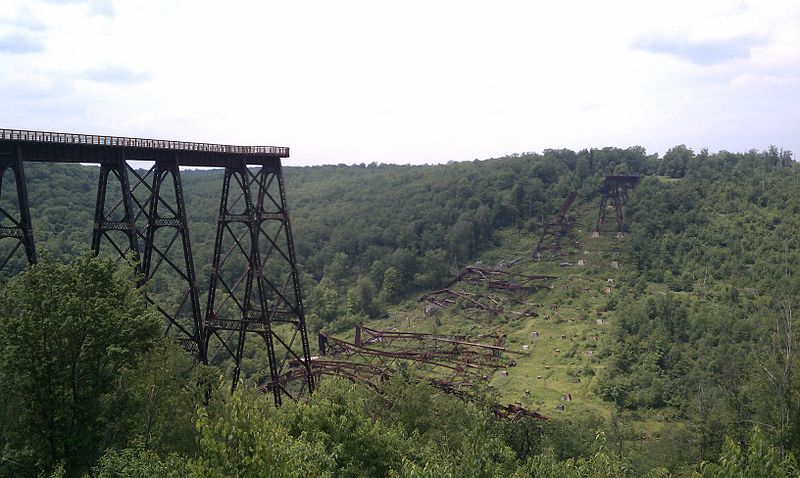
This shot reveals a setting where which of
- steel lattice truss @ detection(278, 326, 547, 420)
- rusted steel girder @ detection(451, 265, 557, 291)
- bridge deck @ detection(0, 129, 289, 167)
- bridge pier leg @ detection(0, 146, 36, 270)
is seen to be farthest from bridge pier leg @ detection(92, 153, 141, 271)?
rusted steel girder @ detection(451, 265, 557, 291)

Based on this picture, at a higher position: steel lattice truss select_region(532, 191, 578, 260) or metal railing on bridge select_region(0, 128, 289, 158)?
metal railing on bridge select_region(0, 128, 289, 158)

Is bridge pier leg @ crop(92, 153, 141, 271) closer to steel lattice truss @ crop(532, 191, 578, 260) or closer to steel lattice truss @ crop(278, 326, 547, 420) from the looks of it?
steel lattice truss @ crop(278, 326, 547, 420)

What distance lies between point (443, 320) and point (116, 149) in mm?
39285

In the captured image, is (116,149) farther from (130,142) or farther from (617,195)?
(617,195)

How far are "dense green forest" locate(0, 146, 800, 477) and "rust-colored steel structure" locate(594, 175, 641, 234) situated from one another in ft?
4.23

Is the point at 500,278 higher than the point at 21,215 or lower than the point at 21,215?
lower

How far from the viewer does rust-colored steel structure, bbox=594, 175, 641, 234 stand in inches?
2520

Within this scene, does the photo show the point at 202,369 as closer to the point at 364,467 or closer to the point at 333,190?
the point at 364,467

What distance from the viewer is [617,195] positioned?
65.0 m

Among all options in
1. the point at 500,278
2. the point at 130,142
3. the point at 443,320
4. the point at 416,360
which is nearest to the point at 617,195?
the point at 500,278

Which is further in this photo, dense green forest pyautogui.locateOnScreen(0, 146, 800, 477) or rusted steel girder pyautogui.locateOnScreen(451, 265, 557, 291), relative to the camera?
rusted steel girder pyautogui.locateOnScreen(451, 265, 557, 291)

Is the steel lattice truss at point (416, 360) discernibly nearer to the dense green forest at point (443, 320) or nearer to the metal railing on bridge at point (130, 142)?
the dense green forest at point (443, 320)

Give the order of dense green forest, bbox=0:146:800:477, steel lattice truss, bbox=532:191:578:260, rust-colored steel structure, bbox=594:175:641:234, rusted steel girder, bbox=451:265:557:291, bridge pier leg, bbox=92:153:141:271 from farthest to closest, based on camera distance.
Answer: steel lattice truss, bbox=532:191:578:260, rust-colored steel structure, bbox=594:175:641:234, rusted steel girder, bbox=451:265:557:291, bridge pier leg, bbox=92:153:141:271, dense green forest, bbox=0:146:800:477

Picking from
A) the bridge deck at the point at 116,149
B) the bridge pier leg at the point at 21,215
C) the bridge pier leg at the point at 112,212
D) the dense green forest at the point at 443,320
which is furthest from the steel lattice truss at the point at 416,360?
the bridge pier leg at the point at 21,215
